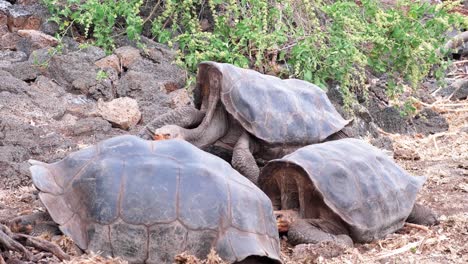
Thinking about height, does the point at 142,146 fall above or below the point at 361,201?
above

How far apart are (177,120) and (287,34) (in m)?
2.63

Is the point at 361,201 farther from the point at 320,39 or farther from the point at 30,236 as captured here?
the point at 320,39

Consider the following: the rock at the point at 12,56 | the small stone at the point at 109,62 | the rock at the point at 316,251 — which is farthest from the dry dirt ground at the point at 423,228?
the rock at the point at 12,56

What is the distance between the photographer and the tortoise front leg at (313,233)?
13.4 feet

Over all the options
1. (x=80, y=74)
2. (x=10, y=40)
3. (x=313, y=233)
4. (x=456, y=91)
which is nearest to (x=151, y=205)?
(x=313, y=233)

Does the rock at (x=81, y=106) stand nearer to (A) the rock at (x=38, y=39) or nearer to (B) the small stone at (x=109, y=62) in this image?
(B) the small stone at (x=109, y=62)

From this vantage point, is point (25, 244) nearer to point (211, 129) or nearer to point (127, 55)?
point (211, 129)

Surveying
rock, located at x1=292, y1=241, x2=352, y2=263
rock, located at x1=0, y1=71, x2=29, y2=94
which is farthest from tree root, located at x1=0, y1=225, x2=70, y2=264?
rock, located at x1=0, y1=71, x2=29, y2=94

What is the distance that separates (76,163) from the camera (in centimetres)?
356

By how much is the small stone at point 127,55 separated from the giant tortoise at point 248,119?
181 cm

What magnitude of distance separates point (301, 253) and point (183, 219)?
737mm

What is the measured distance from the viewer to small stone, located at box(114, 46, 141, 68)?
7215mm

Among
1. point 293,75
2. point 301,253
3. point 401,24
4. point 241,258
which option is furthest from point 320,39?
point 241,258

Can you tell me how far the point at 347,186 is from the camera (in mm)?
4207
